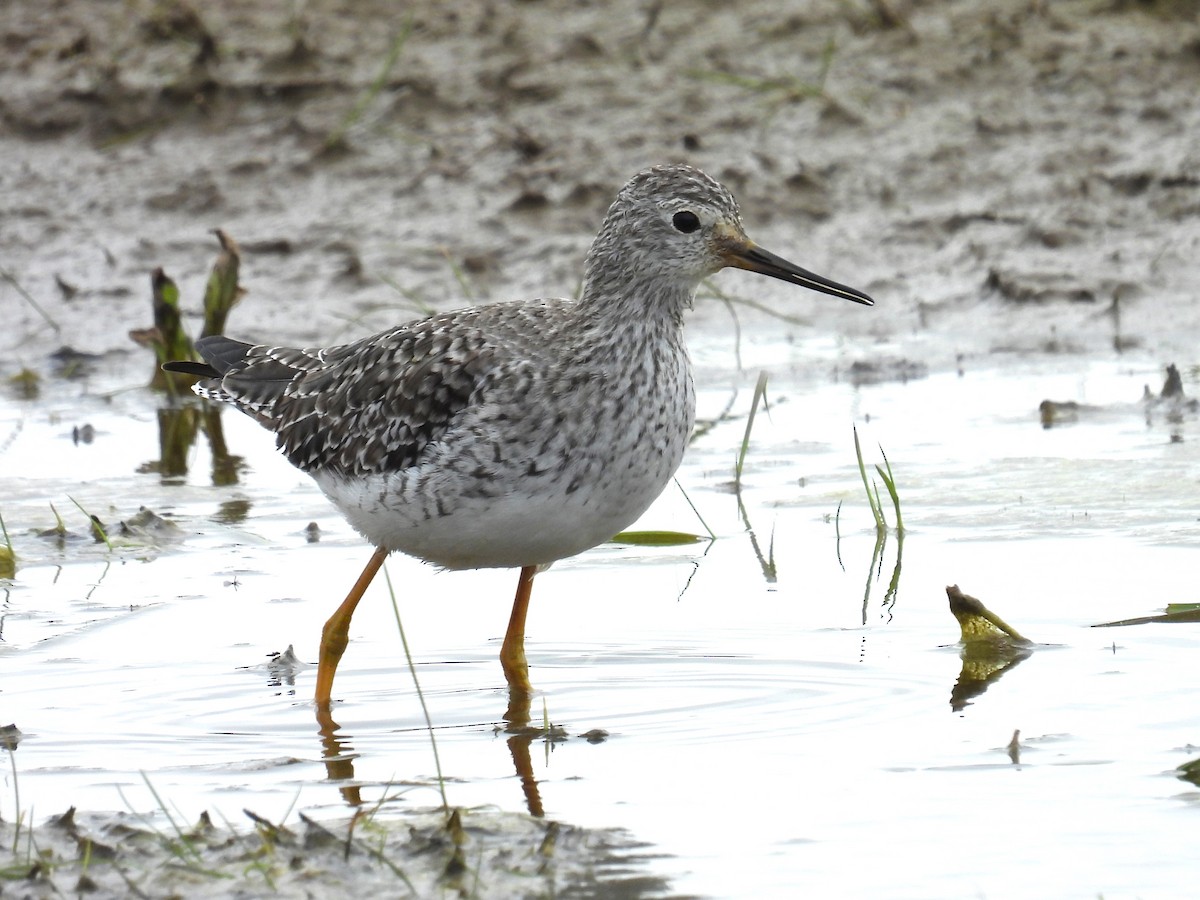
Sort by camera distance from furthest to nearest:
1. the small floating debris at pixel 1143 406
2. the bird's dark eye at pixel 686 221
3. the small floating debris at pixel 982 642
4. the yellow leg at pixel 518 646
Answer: the small floating debris at pixel 1143 406, the bird's dark eye at pixel 686 221, the yellow leg at pixel 518 646, the small floating debris at pixel 982 642

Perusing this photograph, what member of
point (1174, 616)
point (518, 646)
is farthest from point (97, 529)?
point (1174, 616)

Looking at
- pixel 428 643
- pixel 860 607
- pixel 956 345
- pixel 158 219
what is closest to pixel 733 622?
pixel 860 607

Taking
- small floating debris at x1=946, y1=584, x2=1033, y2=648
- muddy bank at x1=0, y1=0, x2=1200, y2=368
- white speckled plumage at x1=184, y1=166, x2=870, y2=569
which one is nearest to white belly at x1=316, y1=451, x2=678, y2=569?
white speckled plumage at x1=184, y1=166, x2=870, y2=569

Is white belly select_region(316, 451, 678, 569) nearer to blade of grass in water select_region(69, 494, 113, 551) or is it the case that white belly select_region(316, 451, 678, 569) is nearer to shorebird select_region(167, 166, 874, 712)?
shorebird select_region(167, 166, 874, 712)

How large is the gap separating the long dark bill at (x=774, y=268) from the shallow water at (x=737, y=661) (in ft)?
3.77

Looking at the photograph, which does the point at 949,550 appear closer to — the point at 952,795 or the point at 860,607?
the point at 860,607

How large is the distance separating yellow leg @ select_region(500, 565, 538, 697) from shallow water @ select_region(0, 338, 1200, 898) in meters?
0.09

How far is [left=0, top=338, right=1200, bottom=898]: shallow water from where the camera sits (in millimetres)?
5027

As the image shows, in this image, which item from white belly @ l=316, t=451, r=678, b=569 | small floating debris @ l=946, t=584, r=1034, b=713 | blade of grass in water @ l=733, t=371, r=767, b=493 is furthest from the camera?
blade of grass in water @ l=733, t=371, r=767, b=493

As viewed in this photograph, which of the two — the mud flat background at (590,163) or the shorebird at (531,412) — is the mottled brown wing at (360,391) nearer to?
the shorebird at (531,412)

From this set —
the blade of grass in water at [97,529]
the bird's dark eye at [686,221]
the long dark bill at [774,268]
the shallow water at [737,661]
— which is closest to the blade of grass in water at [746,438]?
the shallow water at [737,661]

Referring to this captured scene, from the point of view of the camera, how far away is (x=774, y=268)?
667cm

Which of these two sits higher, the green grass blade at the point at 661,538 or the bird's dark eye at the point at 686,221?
the bird's dark eye at the point at 686,221

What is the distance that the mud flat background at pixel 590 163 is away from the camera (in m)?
11.2
